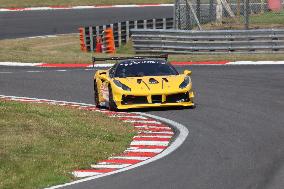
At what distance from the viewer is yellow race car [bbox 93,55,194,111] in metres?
21.5

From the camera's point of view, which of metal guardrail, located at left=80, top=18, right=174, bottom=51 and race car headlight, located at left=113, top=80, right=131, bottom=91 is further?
metal guardrail, located at left=80, top=18, right=174, bottom=51

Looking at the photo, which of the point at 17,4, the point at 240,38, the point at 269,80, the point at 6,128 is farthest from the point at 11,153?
the point at 17,4

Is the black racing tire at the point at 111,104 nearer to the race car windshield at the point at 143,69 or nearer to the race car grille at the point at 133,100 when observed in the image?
the race car grille at the point at 133,100

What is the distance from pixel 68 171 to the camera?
13.5 meters

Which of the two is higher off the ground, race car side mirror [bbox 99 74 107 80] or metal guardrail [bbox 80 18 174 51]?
race car side mirror [bbox 99 74 107 80]

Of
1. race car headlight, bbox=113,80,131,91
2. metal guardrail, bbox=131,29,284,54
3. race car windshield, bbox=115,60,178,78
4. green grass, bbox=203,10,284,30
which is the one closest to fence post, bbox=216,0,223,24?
green grass, bbox=203,10,284,30

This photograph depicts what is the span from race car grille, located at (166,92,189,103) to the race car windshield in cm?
105

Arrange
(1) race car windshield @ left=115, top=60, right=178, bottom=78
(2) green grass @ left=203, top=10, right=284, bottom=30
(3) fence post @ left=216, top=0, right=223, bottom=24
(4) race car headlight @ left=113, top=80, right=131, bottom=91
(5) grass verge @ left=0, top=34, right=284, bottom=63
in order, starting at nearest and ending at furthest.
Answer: (4) race car headlight @ left=113, top=80, right=131, bottom=91 < (1) race car windshield @ left=115, top=60, right=178, bottom=78 < (5) grass verge @ left=0, top=34, right=284, bottom=63 < (3) fence post @ left=216, top=0, right=223, bottom=24 < (2) green grass @ left=203, top=10, right=284, bottom=30

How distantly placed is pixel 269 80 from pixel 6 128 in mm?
11517

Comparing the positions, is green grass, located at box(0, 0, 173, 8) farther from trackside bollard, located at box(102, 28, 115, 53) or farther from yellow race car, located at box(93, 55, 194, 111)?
yellow race car, located at box(93, 55, 194, 111)

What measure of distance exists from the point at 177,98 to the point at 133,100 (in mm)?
949

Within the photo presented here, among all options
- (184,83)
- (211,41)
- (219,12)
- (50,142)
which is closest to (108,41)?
(219,12)

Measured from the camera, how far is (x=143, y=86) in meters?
21.7

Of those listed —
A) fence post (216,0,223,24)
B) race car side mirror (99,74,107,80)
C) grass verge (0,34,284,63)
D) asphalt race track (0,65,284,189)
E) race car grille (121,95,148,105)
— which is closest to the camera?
asphalt race track (0,65,284,189)
